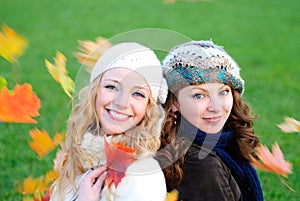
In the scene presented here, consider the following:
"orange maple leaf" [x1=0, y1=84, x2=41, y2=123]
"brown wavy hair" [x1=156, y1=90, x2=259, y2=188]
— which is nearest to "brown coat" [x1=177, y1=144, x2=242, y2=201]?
"brown wavy hair" [x1=156, y1=90, x2=259, y2=188]

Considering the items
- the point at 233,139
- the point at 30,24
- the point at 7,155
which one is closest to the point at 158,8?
the point at 30,24

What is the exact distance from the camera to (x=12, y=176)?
4.10 m

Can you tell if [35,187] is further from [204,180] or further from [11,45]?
[204,180]

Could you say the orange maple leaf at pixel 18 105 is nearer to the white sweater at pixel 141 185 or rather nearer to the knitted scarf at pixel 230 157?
the white sweater at pixel 141 185

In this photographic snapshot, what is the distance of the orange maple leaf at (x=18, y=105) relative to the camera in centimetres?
276

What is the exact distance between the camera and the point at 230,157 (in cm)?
287

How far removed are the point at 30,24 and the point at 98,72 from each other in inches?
308

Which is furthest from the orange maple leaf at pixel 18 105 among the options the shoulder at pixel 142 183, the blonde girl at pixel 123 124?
the shoulder at pixel 142 183

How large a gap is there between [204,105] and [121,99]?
40 cm

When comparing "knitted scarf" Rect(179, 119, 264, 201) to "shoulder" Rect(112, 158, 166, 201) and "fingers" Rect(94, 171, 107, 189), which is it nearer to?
"shoulder" Rect(112, 158, 166, 201)

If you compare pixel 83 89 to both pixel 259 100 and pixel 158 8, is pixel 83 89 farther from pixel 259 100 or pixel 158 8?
pixel 158 8

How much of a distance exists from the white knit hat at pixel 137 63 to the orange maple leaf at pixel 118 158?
0.24 m

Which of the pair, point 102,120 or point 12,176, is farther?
point 12,176

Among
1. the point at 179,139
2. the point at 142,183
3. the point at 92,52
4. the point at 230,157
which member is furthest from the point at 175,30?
the point at 142,183
